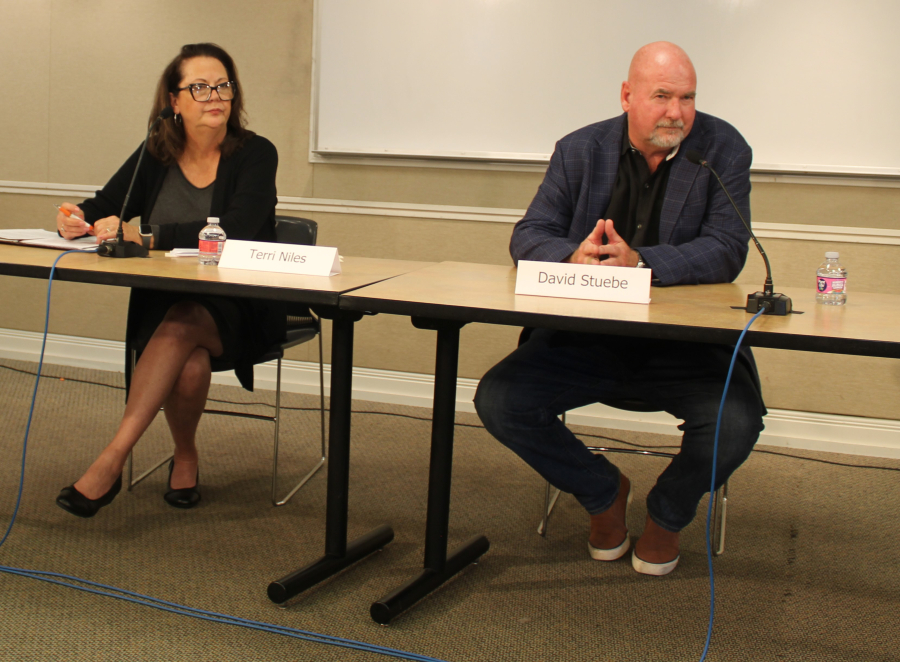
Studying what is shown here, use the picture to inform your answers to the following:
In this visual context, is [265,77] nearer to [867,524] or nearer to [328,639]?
[328,639]

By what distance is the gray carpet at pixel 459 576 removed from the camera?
1.53 m

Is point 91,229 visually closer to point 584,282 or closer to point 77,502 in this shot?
point 77,502

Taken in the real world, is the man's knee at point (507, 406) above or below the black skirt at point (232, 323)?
below

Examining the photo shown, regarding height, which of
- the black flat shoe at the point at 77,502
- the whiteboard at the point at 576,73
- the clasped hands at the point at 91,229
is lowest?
the black flat shoe at the point at 77,502

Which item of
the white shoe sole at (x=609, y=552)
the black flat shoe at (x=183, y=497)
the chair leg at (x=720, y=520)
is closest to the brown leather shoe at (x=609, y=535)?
the white shoe sole at (x=609, y=552)

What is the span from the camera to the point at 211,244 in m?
1.82

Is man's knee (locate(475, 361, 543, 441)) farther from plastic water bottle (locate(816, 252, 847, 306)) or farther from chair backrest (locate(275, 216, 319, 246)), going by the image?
chair backrest (locate(275, 216, 319, 246))

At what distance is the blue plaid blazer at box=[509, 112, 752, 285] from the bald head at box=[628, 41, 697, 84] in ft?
0.44

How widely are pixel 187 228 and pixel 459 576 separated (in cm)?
114

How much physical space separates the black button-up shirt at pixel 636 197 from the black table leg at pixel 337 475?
78 centimetres

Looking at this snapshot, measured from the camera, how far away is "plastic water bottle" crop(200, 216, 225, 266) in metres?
1.81

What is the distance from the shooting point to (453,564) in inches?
70.0

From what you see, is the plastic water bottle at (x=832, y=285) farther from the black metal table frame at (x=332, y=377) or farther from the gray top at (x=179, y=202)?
the gray top at (x=179, y=202)

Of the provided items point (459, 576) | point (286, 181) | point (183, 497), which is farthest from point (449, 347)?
point (286, 181)
